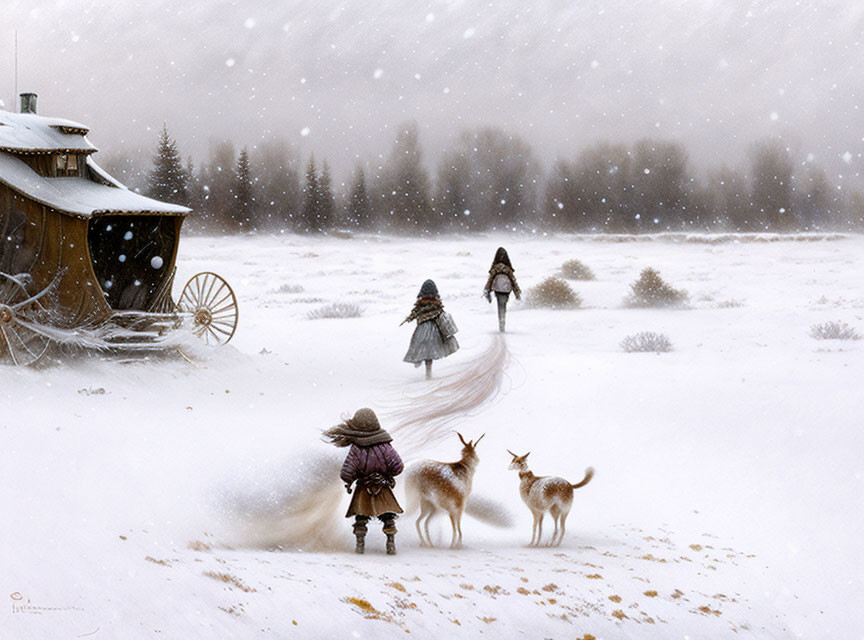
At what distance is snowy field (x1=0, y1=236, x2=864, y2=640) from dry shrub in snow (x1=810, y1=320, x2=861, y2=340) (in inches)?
24.1

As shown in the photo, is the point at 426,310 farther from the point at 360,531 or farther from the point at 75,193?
the point at 360,531

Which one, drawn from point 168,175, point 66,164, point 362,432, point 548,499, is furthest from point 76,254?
point 168,175

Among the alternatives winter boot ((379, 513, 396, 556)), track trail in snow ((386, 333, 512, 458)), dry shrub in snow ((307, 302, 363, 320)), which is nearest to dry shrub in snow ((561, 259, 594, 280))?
dry shrub in snow ((307, 302, 363, 320))

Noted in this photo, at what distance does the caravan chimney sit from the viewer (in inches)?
503

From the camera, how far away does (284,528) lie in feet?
22.7

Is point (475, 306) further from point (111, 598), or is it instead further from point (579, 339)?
point (111, 598)

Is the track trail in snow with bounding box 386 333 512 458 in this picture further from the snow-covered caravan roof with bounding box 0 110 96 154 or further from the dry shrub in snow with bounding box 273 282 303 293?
the dry shrub in snow with bounding box 273 282 303 293

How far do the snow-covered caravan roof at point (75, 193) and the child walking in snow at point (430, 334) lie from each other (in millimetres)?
4219

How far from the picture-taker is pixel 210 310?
41.8ft

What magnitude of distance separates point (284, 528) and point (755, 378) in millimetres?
7383

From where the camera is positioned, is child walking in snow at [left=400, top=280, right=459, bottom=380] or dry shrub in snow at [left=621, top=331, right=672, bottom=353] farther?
dry shrub in snow at [left=621, top=331, right=672, bottom=353]

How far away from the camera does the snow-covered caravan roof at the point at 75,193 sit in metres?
10.8

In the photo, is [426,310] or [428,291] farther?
[428,291]

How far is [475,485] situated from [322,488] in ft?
5.29
